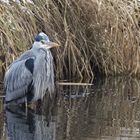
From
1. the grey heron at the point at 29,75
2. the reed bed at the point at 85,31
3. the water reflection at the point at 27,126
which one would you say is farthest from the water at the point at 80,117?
the reed bed at the point at 85,31

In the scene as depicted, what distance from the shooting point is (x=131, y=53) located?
1027cm

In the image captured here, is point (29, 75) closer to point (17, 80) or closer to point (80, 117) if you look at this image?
point (17, 80)

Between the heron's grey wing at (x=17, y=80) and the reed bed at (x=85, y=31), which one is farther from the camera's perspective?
the reed bed at (x=85, y=31)

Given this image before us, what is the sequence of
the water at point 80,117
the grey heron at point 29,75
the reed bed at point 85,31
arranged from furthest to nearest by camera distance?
the reed bed at point 85,31, the grey heron at point 29,75, the water at point 80,117

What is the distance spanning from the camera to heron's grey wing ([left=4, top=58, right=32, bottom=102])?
7652 millimetres

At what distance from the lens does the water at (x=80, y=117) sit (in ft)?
20.9

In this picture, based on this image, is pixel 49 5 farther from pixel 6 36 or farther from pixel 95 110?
pixel 95 110

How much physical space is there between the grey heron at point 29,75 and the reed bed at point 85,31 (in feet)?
3.47

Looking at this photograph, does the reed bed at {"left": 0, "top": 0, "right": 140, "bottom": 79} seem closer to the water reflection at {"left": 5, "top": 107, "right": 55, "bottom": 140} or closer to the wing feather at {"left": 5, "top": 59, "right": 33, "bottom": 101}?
the wing feather at {"left": 5, "top": 59, "right": 33, "bottom": 101}

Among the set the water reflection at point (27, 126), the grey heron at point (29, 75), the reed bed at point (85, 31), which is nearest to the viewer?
the water reflection at point (27, 126)

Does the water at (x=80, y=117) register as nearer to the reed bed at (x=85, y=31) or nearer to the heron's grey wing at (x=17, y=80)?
the heron's grey wing at (x=17, y=80)

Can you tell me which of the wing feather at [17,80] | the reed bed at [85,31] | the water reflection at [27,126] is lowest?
the water reflection at [27,126]

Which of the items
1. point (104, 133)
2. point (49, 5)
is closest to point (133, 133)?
point (104, 133)

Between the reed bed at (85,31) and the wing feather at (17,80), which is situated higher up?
the reed bed at (85,31)
